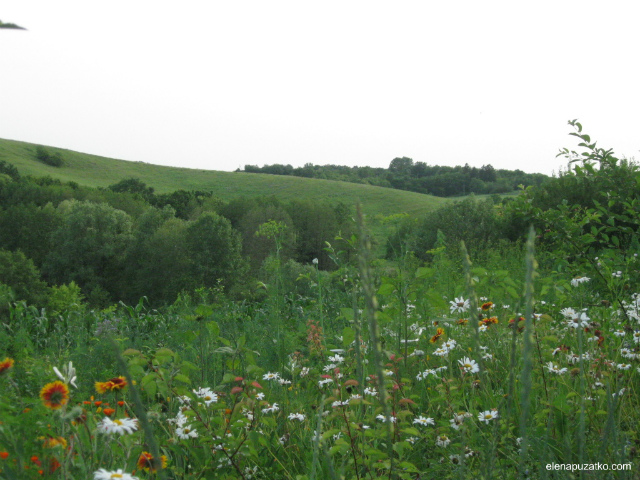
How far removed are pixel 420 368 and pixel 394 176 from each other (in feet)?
177

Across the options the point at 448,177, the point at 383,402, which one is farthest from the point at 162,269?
the point at 383,402

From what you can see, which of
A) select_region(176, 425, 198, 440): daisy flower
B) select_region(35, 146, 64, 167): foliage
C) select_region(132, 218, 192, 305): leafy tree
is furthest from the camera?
select_region(35, 146, 64, 167): foliage

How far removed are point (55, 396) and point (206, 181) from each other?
79899 millimetres

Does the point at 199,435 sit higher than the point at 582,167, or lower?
lower

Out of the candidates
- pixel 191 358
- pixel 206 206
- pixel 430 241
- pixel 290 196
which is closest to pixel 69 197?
pixel 206 206

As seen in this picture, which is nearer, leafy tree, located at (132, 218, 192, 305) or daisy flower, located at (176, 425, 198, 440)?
daisy flower, located at (176, 425, 198, 440)

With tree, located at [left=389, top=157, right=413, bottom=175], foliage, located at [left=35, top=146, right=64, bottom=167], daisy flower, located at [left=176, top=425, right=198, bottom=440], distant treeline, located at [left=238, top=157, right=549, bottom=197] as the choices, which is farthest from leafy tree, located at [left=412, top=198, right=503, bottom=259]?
foliage, located at [left=35, top=146, right=64, bottom=167]

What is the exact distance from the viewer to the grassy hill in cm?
6594

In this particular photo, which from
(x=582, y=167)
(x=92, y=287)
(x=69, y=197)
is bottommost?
(x=92, y=287)

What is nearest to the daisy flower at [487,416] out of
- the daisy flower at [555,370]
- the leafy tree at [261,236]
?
the daisy flower at [555,370]

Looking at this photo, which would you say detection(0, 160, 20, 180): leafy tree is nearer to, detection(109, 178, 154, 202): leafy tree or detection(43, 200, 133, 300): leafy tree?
detection(109, 178, 154, 202): leafy tree

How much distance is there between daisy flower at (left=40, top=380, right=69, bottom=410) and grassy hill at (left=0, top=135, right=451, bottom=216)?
59.6 metres

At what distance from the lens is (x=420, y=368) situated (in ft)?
8.91

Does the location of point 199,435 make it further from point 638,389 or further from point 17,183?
point 17,183
